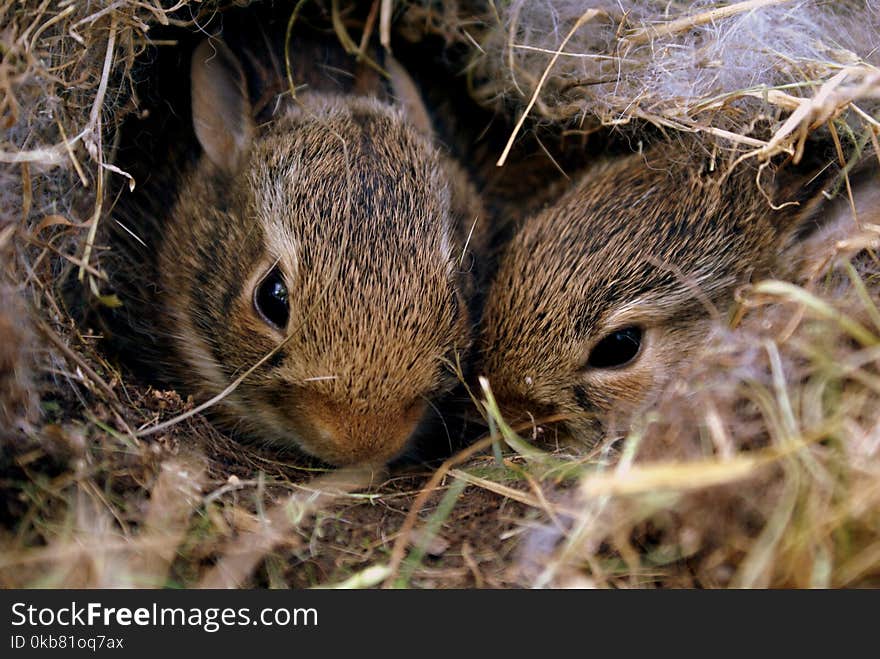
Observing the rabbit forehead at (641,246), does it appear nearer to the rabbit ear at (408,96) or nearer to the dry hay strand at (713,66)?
the dry hay strand at (713,66)

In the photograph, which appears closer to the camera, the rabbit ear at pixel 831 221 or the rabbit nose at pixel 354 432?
the rabbit nose at pixel 354 432

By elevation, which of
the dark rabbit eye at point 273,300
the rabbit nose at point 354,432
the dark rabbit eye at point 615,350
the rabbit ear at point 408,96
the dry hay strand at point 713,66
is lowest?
the rabbit nose at point 354,432

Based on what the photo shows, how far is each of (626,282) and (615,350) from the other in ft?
0.76

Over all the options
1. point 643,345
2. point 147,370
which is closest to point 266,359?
point 147,370

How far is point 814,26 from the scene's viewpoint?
9.91ft

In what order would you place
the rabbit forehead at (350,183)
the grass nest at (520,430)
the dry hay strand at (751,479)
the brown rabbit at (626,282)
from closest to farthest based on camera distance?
the dry hay strand at (751,479), the grass nest at (520,430), the rabbit forehead at (350,183), the brown rabbit at (626,282)

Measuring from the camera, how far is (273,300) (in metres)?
2.69

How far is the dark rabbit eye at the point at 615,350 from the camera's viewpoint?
2.81 meters

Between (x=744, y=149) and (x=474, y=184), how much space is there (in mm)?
1181

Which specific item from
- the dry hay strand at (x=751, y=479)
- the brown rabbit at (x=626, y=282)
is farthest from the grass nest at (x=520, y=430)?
the brown rabbit at (x=626, y=282)

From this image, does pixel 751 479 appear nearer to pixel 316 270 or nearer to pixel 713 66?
pixel 316 270

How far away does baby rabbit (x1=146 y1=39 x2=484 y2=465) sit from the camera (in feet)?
8.28

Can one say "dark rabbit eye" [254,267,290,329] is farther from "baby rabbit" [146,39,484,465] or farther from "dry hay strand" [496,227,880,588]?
"dry hay strand" [496,227,880,588]
